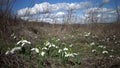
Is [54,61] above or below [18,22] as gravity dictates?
below

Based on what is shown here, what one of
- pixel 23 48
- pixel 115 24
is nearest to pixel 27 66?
pixel 23 48

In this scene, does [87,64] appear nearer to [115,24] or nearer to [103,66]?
[103,66]

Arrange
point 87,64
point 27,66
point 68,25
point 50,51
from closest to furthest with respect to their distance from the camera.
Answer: point 27,66, point 87,64, point 50,51, point 68,25

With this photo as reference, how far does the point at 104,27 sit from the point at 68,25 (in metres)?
2.31

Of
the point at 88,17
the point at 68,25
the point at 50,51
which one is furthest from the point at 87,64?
the point at 68,25

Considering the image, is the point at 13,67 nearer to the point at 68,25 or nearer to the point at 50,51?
the point at 50,51

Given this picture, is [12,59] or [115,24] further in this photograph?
[115,24]

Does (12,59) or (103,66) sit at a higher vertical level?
(12,59)

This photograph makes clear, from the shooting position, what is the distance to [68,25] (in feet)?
40.1

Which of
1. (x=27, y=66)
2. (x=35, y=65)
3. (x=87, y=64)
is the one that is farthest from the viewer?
(x=87, y=64)

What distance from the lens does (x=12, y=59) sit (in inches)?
112

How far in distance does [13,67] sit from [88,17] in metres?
8.99

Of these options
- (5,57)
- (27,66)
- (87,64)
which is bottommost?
(87,64)

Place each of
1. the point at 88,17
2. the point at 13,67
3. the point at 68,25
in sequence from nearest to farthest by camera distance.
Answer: the point at 13,67 < the point at 88,17 < the point at 68,25
